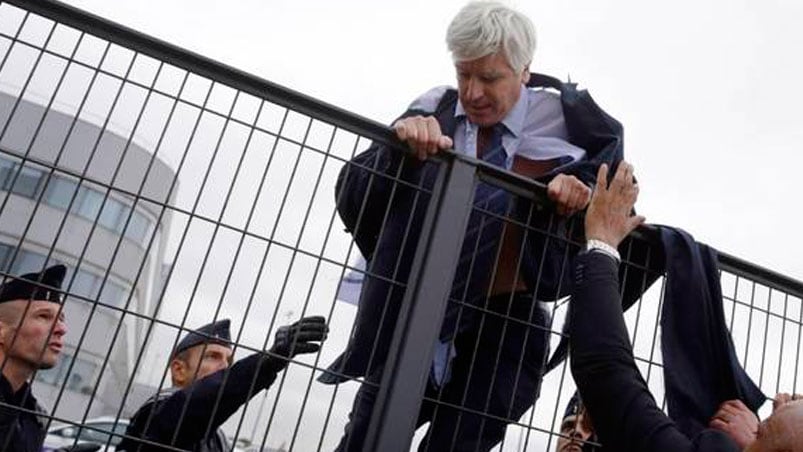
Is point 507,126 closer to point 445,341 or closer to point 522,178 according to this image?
point 522,178

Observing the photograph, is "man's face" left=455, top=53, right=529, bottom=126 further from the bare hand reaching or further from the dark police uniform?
the dark police uniform

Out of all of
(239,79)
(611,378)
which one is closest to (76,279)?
(239,79)

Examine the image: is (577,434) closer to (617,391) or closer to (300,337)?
(617,391)

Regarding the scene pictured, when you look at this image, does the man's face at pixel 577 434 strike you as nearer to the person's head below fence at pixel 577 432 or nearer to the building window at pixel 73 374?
the person's head below fence at pixel 577 432

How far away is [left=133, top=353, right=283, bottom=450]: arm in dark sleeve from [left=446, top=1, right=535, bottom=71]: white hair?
3.98 feet

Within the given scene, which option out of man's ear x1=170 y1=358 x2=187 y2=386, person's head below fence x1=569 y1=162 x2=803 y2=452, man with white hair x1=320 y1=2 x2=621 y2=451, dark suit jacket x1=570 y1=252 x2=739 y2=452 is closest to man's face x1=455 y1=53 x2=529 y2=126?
man with white hair x1=320 y1=2 x2=621 y2=451

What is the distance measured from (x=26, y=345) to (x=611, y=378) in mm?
1977

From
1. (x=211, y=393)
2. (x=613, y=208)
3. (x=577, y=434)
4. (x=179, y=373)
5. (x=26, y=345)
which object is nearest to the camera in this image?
(x=613, y=208)

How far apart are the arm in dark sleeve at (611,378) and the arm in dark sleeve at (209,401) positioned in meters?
0.79

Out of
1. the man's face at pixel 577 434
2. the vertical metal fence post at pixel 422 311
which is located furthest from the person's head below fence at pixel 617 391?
the man's face at pixel 577 434

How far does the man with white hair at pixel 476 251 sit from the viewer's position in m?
2.34

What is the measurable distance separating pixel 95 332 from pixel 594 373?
3597mm

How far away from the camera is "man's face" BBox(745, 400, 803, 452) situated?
160 cm

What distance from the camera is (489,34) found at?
8.93 feet
